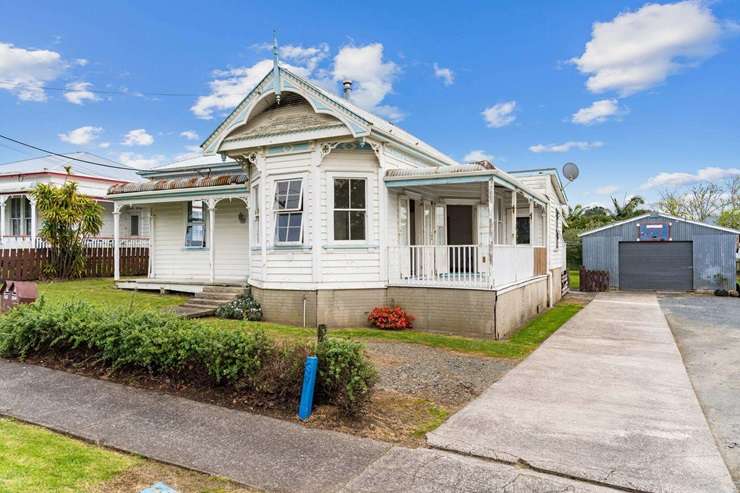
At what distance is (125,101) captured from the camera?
25.6 metres

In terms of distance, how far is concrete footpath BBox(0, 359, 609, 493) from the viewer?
12.5 ft

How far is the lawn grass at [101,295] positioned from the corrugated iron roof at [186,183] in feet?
10.6

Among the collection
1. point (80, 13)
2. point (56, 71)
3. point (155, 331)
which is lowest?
point (155, 331)

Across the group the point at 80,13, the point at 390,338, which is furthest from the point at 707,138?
the point at 80,13

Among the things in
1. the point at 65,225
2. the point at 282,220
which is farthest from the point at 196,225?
the point at 65,225

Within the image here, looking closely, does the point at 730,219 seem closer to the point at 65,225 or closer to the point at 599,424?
the point at 599,424

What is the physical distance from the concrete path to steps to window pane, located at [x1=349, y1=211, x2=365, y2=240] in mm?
4685

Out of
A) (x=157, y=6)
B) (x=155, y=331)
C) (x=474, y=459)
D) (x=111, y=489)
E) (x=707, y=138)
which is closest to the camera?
(x=111, y=489)

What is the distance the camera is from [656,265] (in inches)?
915

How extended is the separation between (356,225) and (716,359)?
24.0 feet

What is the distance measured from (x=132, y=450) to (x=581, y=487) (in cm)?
377

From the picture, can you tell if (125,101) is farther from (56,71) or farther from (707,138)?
(707,138)

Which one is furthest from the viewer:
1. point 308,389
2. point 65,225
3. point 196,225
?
point 65,225

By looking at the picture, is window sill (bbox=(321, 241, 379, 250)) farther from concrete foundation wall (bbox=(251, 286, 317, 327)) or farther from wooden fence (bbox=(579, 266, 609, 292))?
wooden fence (bbox=(579, 266, 609, 292))
